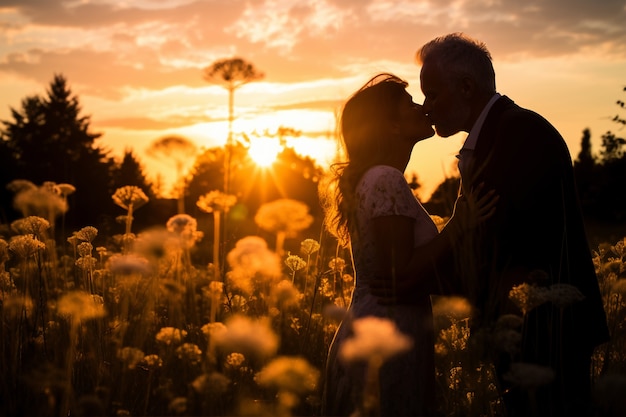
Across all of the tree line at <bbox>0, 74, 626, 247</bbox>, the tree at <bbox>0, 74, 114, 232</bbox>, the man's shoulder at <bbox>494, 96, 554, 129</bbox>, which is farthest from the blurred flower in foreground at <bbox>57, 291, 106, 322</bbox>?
the tree at <bbox>0, 74, 114, 232</bbox>

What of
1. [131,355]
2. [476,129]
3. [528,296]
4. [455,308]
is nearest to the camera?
[528,296]

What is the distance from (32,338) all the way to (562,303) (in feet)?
10.2

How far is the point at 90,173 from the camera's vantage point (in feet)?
155

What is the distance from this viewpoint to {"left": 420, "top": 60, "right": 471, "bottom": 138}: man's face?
4559 mm

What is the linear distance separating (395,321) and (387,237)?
491mm

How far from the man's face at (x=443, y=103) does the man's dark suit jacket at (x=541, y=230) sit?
0.58m

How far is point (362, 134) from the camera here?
4.02 metres

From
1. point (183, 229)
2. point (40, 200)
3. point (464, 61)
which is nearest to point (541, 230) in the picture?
point (464, 61)

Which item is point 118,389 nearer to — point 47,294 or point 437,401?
point 47,294

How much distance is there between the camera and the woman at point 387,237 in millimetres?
3553

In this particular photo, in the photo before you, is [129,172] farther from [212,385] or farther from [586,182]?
[212,385]

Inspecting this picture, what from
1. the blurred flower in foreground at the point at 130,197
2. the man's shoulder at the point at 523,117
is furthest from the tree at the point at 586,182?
the blurred flower in foreground at the point at 130,197

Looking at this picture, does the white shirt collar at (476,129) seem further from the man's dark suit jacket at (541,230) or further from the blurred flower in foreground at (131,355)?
the blurred flower in foreground at (131,355)

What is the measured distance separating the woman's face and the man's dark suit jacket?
472 millimetres
